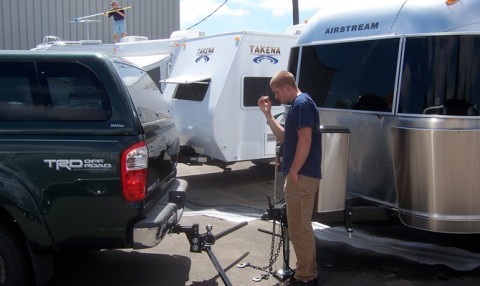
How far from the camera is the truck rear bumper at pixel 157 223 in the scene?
3.88m

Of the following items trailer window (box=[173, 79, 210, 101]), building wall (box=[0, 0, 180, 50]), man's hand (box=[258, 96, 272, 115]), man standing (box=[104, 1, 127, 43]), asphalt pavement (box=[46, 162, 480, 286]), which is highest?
building wall (box=[0, 0, 180, 50])

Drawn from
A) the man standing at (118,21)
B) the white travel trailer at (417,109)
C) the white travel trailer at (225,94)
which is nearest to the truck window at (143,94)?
the white travel trailer at (417,109)

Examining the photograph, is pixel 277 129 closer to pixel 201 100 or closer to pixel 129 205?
pixel 129 205

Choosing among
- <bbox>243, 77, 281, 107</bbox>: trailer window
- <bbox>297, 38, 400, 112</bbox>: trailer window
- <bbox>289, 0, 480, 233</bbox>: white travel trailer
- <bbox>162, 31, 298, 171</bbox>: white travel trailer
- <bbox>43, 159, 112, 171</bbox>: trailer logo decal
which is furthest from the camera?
<bbox>243, 77, 281, 107</bbox>: trailer window

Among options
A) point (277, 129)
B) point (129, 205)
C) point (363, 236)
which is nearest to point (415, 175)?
point (277, 129)

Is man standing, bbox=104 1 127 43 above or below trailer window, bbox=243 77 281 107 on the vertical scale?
above

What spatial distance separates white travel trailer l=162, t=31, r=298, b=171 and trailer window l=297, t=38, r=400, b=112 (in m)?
2.50

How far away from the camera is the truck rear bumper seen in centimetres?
388

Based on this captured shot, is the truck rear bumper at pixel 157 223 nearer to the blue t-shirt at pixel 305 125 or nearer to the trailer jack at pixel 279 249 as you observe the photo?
the trailer jack at pixel 279 249

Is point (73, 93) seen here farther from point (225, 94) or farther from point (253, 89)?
point (253, 89)

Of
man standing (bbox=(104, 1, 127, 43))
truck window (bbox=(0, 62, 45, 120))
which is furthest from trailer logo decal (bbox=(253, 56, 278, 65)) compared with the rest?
man standing (bbox=(104, 1, 127, 43))

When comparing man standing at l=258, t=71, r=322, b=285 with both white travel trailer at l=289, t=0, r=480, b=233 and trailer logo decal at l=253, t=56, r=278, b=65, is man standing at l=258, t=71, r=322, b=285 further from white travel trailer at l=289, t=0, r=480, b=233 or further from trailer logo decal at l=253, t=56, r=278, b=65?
trailer logo decal at l=253, t=56, r=278, b=65

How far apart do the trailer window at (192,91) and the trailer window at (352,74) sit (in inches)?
113

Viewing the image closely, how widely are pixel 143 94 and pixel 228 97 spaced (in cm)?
388
